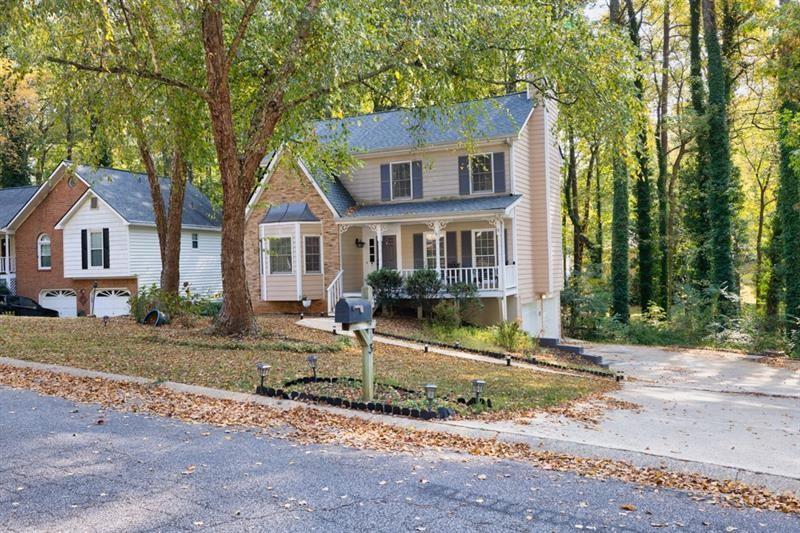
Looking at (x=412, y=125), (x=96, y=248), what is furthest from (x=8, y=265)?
(x=412, y=125)

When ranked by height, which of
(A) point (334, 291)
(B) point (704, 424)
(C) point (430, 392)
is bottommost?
(B) point (704, 424)

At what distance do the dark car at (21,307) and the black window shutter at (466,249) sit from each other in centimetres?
1752

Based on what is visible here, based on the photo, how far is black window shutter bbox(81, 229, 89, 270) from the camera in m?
26.6

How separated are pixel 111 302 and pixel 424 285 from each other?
14992mm

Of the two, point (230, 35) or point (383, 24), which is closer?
point (383, 24)

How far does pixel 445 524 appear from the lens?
4.16 metres

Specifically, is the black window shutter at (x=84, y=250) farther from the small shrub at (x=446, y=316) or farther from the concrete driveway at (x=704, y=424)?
the concrete driveway at (x=704, y=424)

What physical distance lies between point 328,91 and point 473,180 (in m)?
9.50

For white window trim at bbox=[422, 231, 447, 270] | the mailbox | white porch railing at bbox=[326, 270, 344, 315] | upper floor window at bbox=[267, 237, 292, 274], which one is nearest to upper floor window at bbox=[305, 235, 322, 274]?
upper floor window at bbox=[267, 237, 292, 274]

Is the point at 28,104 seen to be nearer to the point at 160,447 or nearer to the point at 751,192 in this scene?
the point at 160,447

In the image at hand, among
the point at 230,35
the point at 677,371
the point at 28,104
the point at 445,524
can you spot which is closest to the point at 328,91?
the point at 230,35

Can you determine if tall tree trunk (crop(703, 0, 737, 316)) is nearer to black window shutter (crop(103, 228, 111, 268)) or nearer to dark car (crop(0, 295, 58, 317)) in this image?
black window shutter (crop(103, 228, 111, 268))

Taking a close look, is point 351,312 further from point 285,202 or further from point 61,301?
point 61,301

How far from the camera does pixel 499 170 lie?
67.7 ft
